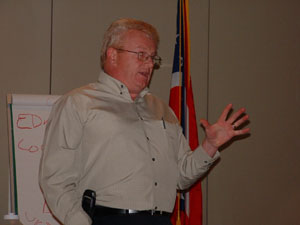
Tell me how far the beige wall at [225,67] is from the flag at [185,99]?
467mm

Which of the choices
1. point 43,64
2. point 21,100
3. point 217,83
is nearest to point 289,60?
point 217,83

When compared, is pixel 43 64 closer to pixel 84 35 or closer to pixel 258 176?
pixel 84 35

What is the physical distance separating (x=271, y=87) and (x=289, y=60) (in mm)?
302

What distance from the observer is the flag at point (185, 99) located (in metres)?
2.93

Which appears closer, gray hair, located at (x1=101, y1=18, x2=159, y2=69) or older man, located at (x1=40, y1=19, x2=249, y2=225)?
older man, located at (x1=40, y1=19, x2=249, y2=225)

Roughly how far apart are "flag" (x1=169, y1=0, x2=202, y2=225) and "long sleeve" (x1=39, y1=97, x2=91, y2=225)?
115 centimetres

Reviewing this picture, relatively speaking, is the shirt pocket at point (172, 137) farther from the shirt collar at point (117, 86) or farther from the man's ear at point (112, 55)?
the man's ear at point (112, 55)

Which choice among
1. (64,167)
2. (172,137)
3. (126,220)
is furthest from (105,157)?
(172,137)

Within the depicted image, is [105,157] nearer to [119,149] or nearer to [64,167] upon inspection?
[119,149]

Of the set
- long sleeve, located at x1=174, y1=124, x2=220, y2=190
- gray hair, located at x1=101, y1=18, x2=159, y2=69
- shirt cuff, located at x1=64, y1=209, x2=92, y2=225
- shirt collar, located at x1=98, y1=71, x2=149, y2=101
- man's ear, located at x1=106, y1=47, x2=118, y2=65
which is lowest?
shirt cuff, located at x1=64, y1=209, x2=92, y2=225

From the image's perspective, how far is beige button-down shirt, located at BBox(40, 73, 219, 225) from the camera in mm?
1885

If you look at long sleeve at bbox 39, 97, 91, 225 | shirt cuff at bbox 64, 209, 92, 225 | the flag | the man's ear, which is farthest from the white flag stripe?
shirt cuff at bbox 64, 209, 92, 225

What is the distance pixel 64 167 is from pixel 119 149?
0.83 feet

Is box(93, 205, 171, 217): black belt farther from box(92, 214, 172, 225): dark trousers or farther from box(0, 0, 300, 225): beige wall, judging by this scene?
box(0, 0, 300, 225): beige wall
